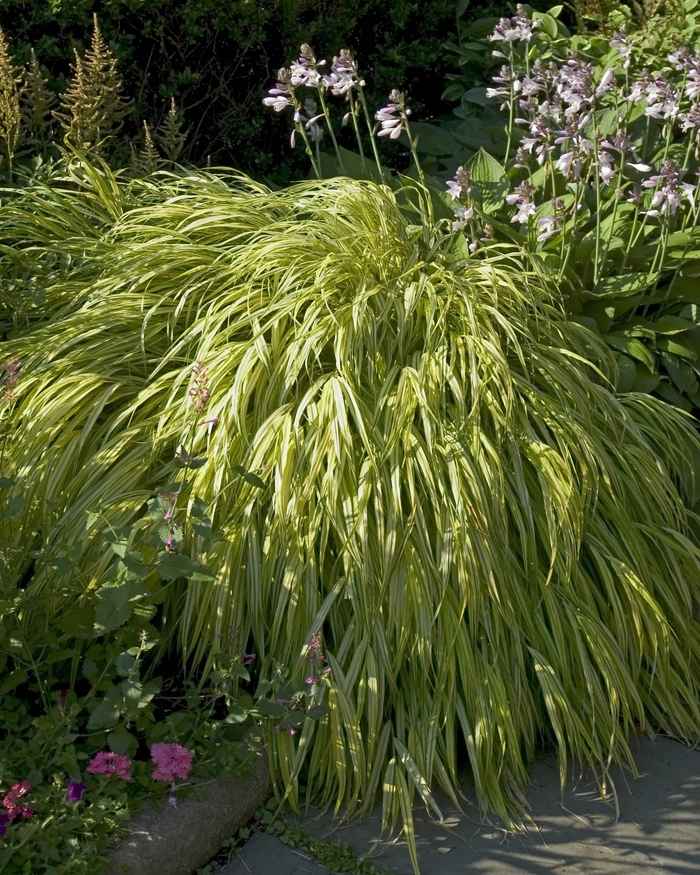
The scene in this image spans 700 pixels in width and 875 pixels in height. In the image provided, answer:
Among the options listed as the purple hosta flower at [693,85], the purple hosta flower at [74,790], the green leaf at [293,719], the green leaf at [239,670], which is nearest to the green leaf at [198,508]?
the green leaf at [239,670]

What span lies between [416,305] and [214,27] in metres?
1.96

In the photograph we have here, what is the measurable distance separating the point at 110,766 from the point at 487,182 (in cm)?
240

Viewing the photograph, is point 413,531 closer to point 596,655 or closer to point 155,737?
point 596,655

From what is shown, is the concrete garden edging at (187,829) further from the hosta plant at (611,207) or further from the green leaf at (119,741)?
the hosta plant at (611,207)

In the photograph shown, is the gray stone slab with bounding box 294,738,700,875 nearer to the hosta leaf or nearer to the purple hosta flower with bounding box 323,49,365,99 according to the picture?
the hosta leaf

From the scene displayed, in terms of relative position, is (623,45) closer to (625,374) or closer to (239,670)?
(625,374)

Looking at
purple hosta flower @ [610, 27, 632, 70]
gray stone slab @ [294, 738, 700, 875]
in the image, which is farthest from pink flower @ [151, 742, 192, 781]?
purple hosta flower @ [610, 27, 632, 70]

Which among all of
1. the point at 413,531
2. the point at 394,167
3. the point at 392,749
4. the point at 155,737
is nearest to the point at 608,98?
the point at 394,167

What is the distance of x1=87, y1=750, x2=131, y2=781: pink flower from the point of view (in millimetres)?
2193

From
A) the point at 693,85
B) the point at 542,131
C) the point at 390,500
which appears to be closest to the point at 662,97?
the point at 693,85

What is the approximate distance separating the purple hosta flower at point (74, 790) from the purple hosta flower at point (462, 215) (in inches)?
78.4

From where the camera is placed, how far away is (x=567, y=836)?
96.2 inches

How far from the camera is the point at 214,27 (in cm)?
424

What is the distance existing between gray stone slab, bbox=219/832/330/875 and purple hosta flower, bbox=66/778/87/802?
38 cm
